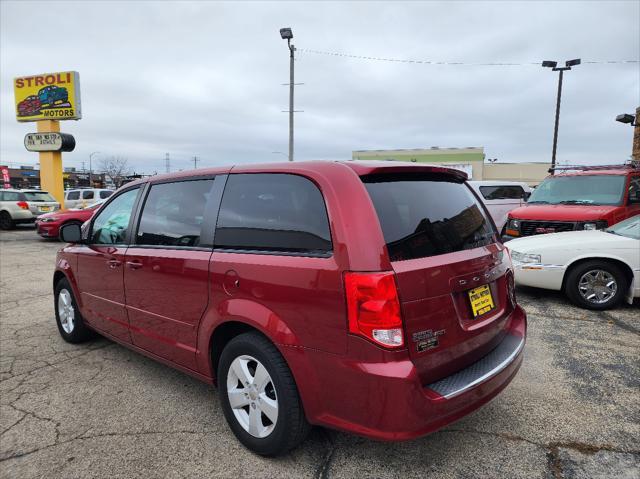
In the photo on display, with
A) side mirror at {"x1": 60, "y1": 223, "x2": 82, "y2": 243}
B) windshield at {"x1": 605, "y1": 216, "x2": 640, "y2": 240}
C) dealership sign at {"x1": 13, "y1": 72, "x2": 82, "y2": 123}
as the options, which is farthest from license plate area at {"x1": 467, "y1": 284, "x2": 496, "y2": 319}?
dealership sign at {"x1": 13, "y1": 72, "x2": 82, "y2": 123}

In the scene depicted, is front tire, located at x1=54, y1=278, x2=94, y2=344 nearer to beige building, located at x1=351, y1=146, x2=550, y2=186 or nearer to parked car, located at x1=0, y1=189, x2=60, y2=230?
parked car, located at x1=0, y1=189, x2=60, y2=230

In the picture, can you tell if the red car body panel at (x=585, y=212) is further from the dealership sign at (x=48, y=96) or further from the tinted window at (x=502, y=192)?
the dealership sign at (x=48, y=96)

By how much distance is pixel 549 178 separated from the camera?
30.8 feet

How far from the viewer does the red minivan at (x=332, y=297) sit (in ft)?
6.83

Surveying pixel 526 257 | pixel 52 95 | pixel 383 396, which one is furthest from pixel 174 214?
pixel 52 95

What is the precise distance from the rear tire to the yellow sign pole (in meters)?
4.70

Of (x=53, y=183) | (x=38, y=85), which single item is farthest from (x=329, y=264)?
(x=38, y=85)

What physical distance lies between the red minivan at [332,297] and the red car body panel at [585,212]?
525 cm

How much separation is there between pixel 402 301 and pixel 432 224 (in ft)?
1.90

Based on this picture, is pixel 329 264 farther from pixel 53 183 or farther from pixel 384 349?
pixel 53 183

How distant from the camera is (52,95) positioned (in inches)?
874

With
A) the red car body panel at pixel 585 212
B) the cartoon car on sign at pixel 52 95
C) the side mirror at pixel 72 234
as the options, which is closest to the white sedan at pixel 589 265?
the red car body panel at pixel 585 212

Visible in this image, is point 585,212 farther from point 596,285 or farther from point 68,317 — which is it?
point 68,317

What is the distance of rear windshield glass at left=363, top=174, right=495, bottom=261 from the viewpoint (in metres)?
2.24
